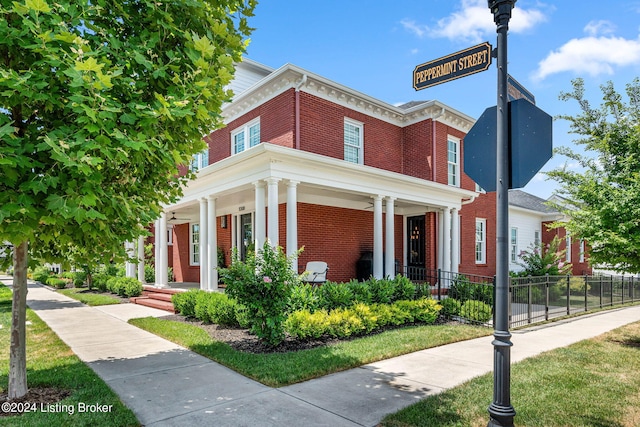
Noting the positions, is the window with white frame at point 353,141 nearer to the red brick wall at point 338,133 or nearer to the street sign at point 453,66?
the red brick wall at point 338,133

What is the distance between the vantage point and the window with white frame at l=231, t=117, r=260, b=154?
13454 millimetres

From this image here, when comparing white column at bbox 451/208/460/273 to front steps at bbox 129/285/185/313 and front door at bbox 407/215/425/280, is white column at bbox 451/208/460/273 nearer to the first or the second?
front door at bbox 407/215/425/280

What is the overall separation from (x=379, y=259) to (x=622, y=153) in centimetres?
629

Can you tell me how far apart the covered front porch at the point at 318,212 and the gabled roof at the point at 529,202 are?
967 cm

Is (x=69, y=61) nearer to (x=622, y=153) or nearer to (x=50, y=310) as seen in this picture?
(x=622, y=153)

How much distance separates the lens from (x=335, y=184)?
1073cm

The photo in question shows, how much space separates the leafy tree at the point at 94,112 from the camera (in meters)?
3.47

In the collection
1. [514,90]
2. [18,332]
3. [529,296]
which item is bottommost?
[529,296]

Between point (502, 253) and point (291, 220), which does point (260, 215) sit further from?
point (502, 253)

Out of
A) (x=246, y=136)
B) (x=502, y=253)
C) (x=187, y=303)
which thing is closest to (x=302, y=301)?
(x=187, y=303)

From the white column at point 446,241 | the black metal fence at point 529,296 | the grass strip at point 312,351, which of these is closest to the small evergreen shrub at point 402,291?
the black metal fence at point 529,296

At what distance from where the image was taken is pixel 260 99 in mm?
13062

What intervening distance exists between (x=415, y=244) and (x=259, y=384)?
37.5 ft

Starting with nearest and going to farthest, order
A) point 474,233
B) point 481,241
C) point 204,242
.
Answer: point 204,242 → point 474,233 → point 481,241
